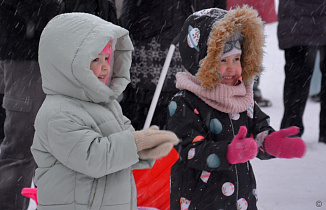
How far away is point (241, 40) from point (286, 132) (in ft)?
2.01

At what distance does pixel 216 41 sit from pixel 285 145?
0.60 metres

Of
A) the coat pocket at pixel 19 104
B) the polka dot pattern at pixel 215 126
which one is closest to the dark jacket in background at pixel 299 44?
the polka dot pattern at pixel 215 126

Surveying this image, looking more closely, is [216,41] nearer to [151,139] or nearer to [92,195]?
[151,139]

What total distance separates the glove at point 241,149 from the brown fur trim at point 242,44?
0.37 metres

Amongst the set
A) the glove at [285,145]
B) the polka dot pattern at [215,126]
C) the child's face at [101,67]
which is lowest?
the glove at [285,145]

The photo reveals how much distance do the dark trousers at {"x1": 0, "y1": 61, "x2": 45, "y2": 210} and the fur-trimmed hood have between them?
0.99 metres

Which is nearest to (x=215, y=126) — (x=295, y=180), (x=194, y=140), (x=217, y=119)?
(x=217, y=119)

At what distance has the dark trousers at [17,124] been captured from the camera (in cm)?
294

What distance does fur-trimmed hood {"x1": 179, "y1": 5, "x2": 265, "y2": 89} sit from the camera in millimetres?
2396

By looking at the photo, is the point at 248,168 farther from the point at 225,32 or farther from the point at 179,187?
the point at 225,32

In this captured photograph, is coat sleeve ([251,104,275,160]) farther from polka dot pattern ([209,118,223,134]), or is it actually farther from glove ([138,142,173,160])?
glove ([138,142,173,160])

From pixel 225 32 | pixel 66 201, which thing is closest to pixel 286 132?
pixel 225 32

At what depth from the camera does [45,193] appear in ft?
6.64

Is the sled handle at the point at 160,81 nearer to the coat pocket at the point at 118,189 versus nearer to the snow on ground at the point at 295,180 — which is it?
the snow on ground at the point at 295,180
